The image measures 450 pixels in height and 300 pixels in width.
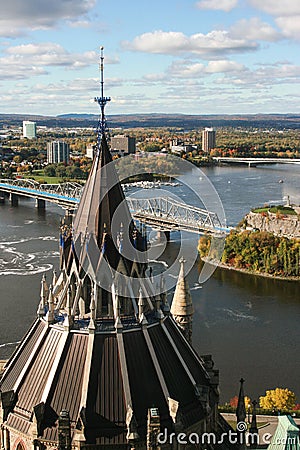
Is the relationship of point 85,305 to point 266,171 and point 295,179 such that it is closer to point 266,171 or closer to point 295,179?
point 295,179

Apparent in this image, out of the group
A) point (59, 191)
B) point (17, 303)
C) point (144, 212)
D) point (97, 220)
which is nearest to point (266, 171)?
point (59, 191)

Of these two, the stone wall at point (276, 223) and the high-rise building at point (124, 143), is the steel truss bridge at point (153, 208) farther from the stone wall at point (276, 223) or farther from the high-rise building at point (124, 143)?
the high-rise building at point (124, 143)

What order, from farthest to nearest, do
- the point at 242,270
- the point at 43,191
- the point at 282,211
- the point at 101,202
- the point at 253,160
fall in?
1. the point at 253,160
2. the point at 43,191
3. the point at 282,211
4. the point at 242,270
5. the point at 101,202

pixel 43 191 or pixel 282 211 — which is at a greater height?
pixel 282 211

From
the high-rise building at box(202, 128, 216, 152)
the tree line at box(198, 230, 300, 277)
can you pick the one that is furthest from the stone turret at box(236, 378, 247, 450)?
the high-rise building at box(202, 128, 216, 152)

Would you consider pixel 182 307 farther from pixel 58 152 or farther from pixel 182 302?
pixel 58 152

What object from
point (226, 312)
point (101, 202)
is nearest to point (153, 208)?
point (226, 312)

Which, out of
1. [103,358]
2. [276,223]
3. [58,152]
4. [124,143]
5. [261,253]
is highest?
[124,143]
